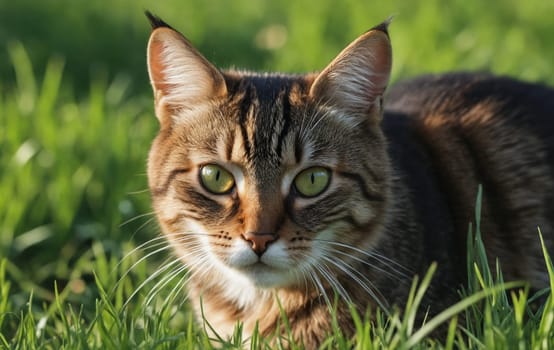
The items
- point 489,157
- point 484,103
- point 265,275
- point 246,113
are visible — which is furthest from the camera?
point 484,103

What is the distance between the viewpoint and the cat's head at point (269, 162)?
2.43 meters

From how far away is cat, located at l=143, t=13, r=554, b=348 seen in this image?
A: 245 cm

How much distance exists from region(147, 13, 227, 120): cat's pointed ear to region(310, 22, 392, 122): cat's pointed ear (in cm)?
30

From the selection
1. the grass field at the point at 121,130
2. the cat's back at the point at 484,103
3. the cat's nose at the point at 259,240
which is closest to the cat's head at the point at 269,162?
the cat's nose at the point at 259,240

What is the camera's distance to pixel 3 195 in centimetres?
353

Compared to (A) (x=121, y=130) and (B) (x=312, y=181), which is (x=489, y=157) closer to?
(B) (x=312, y=181)

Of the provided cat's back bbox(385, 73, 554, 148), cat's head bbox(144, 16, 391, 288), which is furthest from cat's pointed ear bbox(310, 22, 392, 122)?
cat's back bbox(385, 73, 554, 148)

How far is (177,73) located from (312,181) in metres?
0.51

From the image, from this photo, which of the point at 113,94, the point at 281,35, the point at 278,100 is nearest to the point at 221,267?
the point at 278,100

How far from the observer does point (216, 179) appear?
2523 mm

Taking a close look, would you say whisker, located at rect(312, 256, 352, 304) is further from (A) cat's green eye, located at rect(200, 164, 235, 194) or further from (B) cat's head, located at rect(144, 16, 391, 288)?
(A) cat's green eye, located at rect(200, 164, 235, 194)

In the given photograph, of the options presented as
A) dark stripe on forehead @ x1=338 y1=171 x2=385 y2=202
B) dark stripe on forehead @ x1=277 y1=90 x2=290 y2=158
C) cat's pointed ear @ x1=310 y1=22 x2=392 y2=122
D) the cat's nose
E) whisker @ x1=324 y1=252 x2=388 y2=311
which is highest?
cat's pointed ear @ x1=310 y1=22 x2=392 y2=122

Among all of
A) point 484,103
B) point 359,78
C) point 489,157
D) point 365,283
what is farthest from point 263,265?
point 484,103

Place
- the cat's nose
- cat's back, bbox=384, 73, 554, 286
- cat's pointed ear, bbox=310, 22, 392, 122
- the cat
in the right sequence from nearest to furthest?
the cat's nose, the cat, cat's pointed ear, bbox=310, 22, 392, 122, cat's back, bbox=384, 73, 554, 286
